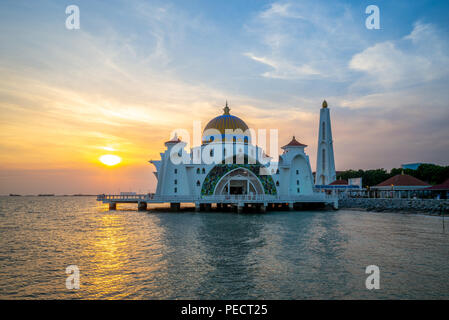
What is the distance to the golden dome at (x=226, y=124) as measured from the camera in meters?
42.9

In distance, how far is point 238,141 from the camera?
41625 mm

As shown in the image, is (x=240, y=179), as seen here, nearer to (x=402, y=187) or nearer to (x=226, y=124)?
(x=226, y=124)

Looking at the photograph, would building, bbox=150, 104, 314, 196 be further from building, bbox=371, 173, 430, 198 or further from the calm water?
the calm water

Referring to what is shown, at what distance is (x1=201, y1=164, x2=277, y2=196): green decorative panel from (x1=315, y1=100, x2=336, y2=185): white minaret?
19.4 metres

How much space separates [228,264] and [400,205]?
32.2 m

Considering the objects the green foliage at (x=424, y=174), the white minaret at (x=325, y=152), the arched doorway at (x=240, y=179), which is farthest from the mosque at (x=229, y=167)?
the green foliage at (x=424, y=174)

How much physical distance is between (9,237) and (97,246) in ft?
28.4

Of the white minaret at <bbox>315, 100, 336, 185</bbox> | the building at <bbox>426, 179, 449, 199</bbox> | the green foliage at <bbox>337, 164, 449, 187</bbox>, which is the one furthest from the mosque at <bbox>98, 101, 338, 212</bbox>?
the green foliage at <bbox>337, 164, 449, 187</bbox>

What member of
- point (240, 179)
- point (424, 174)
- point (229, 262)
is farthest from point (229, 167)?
point (424, 174)

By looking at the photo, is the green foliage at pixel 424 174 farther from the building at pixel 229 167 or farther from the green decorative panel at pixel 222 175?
the green decorative panel at pixel 222 175

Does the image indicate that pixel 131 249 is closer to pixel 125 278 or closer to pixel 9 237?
pixel 125 278

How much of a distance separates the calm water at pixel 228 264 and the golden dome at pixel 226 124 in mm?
24046

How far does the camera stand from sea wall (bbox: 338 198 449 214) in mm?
32125
